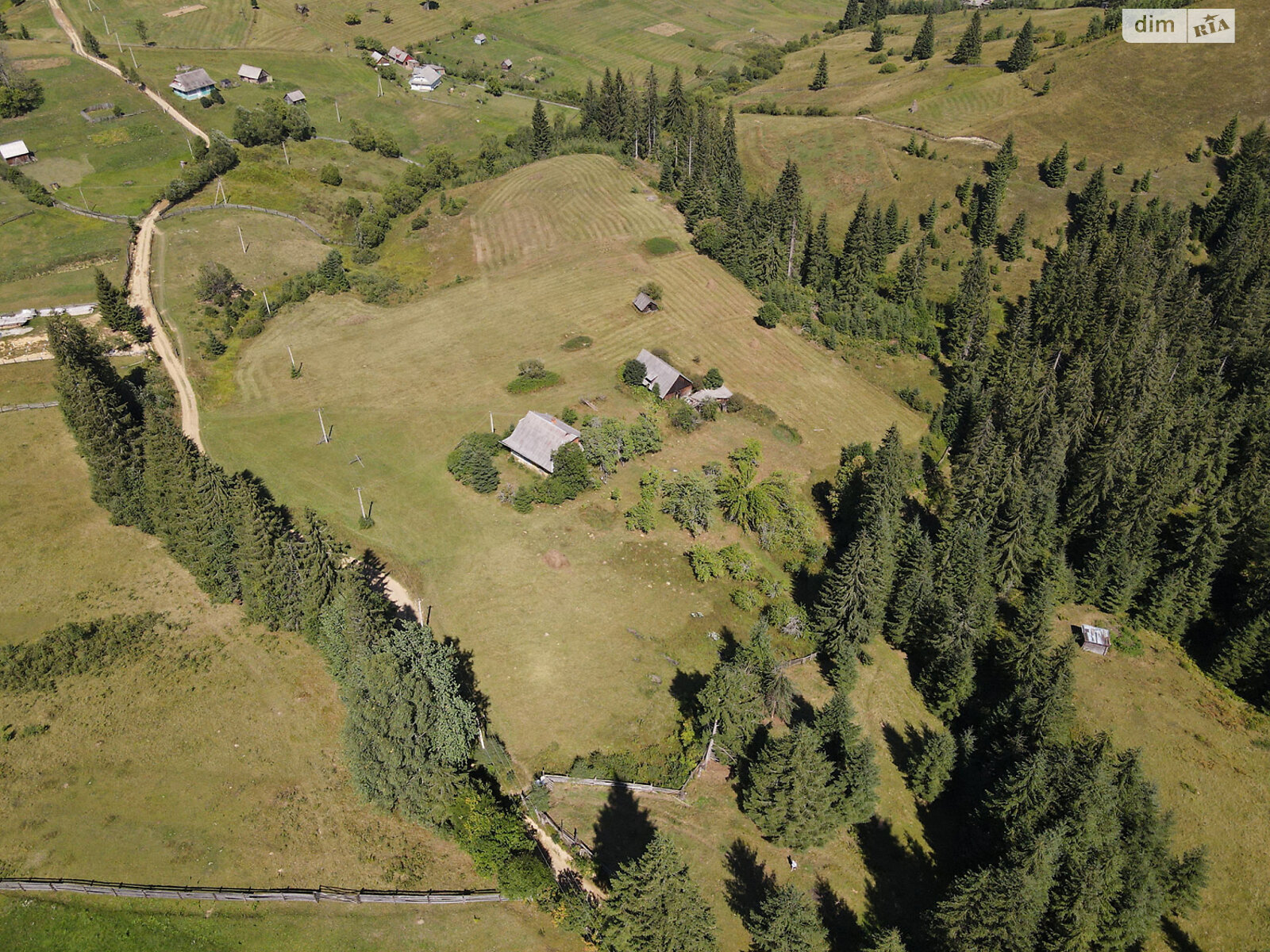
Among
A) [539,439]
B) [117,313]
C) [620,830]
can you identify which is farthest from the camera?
[117,313]

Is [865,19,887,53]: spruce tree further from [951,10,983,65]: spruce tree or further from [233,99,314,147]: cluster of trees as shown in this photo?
[233,99,314,147]: cluster of trees

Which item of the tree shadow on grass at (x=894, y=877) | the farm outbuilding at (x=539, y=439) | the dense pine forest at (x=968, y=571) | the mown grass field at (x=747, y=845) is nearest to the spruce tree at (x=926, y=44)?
the dense pine forest at (x=968, y=571)

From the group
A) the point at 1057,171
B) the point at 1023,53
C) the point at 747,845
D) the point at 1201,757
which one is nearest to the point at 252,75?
the point at 1057,171

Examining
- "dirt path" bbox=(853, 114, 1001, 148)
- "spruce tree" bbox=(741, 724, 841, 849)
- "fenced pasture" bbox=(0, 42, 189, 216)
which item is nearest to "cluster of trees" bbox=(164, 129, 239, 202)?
"fenced pasture" bbox=(0, 42, 189, 216)

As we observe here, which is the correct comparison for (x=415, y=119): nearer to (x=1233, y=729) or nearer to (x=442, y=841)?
(x=442, y=841)

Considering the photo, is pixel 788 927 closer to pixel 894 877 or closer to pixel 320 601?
pixel 894 877

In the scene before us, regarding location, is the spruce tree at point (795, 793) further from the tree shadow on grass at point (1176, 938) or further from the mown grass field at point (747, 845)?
the tree shadow on grass at point (1176, 938)

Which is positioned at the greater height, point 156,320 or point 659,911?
point 156,320
